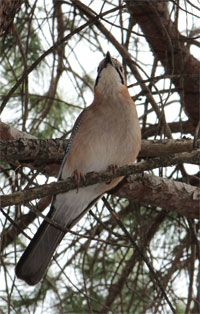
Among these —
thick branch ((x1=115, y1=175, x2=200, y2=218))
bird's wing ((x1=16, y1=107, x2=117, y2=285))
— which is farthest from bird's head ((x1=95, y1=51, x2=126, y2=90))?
thick branch ((x1=115, y1=175, x2=200, y2=218))

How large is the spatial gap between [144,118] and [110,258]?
1.38 meters

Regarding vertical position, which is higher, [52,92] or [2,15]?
[52,92]

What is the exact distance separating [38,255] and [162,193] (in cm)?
95

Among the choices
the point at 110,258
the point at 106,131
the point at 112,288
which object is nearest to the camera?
the point at 106,131

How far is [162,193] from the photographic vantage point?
12.1 ft

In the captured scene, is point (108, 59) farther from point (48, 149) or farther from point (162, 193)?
point (162, 193)

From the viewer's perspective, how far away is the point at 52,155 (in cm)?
346

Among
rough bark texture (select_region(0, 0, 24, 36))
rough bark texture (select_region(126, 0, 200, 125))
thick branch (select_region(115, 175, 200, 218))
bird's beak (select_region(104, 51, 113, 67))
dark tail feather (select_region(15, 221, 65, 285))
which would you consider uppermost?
rough bark texture (select_region(126, 0, 200, 125))

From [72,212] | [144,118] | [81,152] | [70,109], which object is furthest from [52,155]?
[70,109]

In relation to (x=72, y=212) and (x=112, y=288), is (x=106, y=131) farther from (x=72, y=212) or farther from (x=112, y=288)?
(x=112, y=288)

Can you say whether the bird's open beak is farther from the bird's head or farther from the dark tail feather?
the dark tail feather

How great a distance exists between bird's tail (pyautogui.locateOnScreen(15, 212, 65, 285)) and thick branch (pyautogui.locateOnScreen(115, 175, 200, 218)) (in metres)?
0.56

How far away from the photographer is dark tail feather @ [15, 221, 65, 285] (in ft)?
10.9

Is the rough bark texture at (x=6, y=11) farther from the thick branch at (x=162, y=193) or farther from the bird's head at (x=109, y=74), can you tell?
the thick branch at (x=162, y=193)
